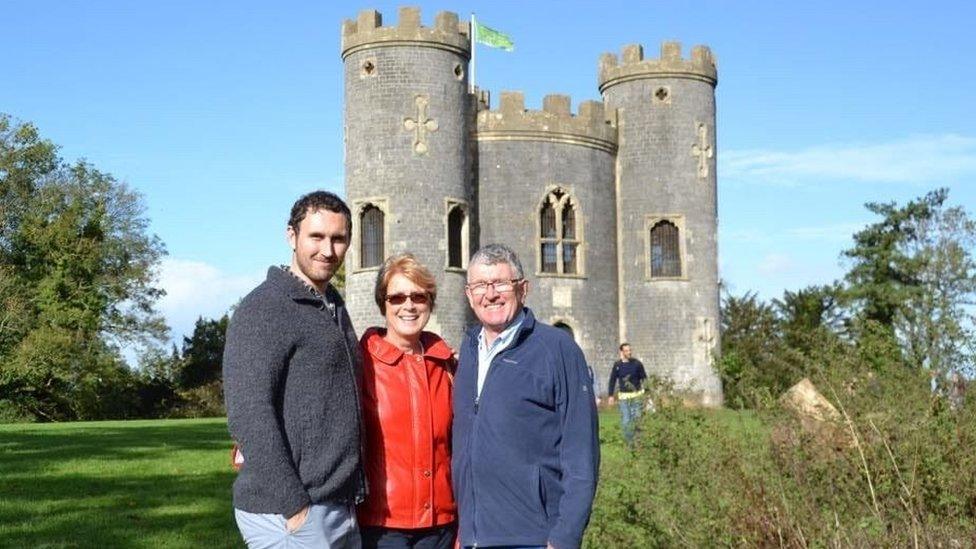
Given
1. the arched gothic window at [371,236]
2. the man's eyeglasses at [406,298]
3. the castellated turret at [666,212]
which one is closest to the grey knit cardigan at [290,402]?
the man's eyeglasses at [406,298]

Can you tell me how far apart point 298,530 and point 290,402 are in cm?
45

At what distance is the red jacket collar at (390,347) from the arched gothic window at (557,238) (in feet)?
85.3

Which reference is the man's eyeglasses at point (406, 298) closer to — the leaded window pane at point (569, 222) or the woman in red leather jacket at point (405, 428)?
the woman in red leather jacket at point (405, 428)

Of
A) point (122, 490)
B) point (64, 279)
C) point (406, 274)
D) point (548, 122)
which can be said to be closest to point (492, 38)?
point (548, 122)

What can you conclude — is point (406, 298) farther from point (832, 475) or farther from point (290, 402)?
point (832, 475)

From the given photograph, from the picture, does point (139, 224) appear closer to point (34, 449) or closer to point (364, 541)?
point (34, 449)

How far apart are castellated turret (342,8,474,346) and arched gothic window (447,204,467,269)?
0.09 meters

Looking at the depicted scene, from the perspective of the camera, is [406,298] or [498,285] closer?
[498,285]

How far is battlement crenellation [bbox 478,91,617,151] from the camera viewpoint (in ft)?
101

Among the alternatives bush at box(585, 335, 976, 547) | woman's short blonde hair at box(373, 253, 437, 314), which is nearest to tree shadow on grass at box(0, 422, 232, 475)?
bush at box(585, 335, 976, 547)

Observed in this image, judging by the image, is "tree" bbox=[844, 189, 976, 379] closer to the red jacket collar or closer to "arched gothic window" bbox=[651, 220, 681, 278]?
"arched gothic window" bbox=[651, 220, 681, 278]

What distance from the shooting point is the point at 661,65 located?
32219mm

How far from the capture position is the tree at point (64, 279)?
A: 3734 cm

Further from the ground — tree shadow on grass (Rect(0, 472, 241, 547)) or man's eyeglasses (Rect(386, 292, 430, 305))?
man's eyeglasses (Rect(386, 292, 430, 305))
